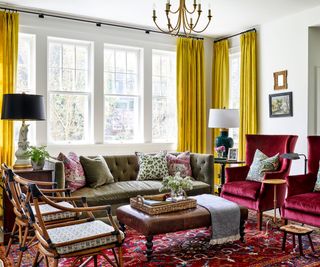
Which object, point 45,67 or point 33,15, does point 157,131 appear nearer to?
point 45,67

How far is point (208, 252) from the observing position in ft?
10.9

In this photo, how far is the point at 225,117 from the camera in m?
5.35

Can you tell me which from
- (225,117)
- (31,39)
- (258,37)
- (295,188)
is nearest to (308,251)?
(295,188)

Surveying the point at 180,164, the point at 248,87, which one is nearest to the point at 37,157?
the point at 180,164

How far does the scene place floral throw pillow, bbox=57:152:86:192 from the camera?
418 centimetres

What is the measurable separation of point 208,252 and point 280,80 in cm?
324

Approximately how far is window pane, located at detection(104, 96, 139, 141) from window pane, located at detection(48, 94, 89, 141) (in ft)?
1.22

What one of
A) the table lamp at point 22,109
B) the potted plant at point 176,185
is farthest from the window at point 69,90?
the potted plant at point 176,185

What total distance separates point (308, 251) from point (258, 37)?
12.3ft

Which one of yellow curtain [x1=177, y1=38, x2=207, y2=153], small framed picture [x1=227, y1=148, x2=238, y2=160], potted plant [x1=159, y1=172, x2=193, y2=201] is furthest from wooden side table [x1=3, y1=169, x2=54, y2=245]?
yellow curtain [x1=177, y1=38, x2=207, y2=153]

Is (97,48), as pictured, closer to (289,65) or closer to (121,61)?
(121,61)

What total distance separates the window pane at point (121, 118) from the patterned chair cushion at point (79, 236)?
10.7 ft

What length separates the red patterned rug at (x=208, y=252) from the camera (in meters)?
3.04

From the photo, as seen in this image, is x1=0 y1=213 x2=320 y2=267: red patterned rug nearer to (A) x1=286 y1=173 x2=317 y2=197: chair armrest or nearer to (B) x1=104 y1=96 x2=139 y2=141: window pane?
(A) x1=286 y1=173 x2=317 y2=197: chair armrest
